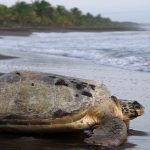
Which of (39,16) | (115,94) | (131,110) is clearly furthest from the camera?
(39,16)

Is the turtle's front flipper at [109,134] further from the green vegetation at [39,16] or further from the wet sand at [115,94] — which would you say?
the green vegetation at [39,16]

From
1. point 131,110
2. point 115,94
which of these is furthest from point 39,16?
point 131,110

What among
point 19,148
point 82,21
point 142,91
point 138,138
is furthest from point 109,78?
point 82,21

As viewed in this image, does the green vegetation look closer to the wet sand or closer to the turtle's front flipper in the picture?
the wet sand

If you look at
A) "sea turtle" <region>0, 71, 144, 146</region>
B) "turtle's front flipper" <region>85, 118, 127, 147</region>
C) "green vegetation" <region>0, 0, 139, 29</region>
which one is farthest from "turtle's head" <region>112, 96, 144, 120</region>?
"green vegetation" <region>0, 0, 139, 29</region>

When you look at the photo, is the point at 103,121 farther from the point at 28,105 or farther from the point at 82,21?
the point at 82,21

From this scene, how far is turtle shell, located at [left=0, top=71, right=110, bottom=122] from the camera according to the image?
5043 millimetres

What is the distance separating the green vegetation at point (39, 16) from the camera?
244ft

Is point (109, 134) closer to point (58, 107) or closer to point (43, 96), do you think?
point (58, 107)

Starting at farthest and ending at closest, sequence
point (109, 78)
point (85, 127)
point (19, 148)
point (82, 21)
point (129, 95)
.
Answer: point (82, 21) < point (109, 78) < point (129, 95) < point (85, 127) < point (19, 148)

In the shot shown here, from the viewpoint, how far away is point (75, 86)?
5.33 metres

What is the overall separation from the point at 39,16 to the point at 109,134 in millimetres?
77242

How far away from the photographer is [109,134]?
5078 mm

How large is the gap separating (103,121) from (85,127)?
0.80ft
